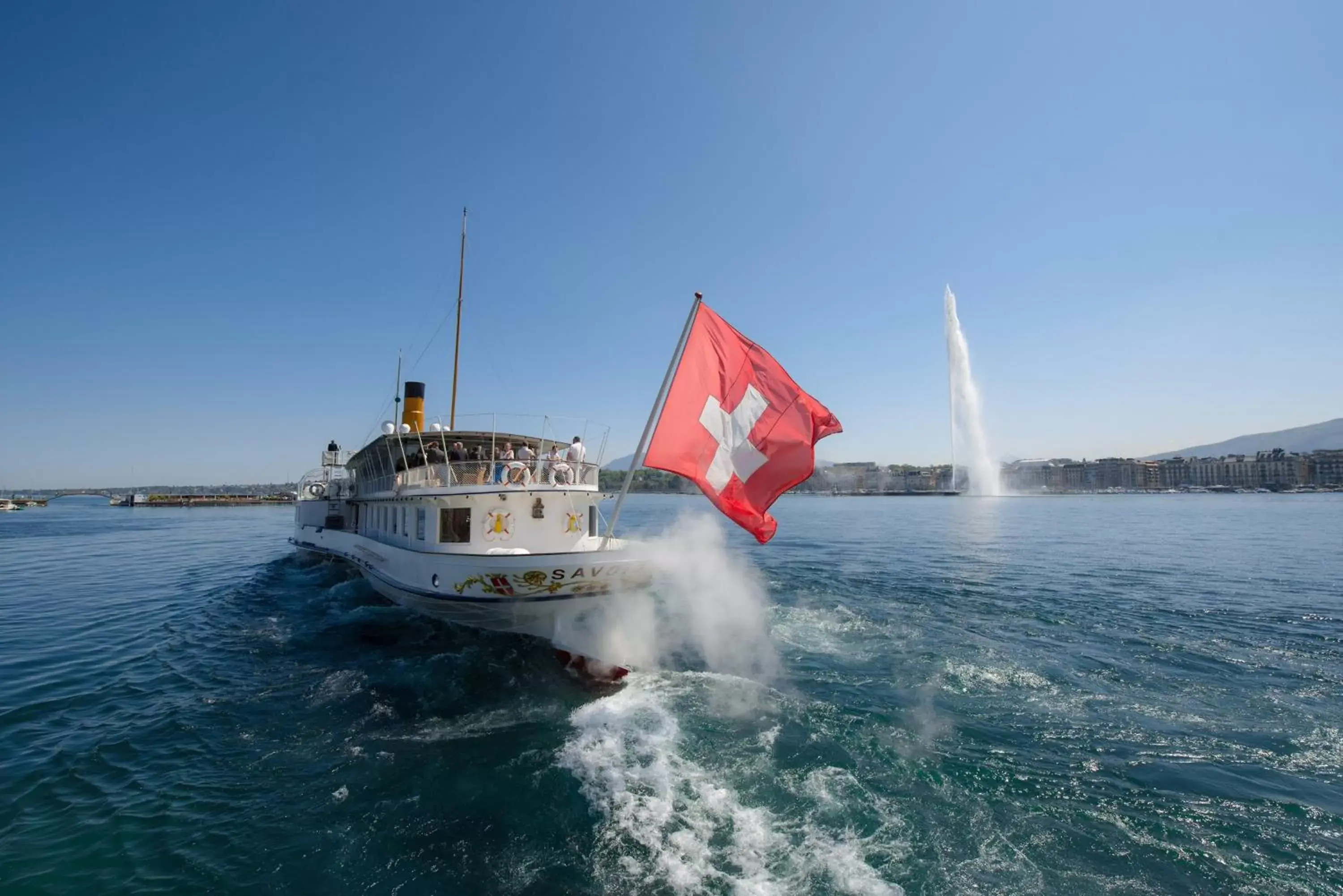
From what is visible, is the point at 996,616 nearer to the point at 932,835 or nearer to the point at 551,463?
the point at 932,835

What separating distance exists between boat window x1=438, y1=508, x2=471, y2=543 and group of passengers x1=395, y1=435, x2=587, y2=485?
0.89m

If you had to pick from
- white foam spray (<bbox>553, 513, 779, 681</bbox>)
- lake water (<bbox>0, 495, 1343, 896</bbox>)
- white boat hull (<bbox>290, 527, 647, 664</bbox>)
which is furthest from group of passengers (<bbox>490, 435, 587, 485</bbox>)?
lake water (<bbox>0, 495, 1343, 896</bbox>)

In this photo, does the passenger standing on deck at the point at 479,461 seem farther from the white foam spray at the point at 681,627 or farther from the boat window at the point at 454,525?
the white foam spray at the point at 681,627

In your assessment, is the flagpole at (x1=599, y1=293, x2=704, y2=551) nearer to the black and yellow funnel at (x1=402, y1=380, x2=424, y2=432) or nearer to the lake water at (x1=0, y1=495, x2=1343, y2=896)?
the lake water at (x1=0, y1=495, x2=1343, y2=896)

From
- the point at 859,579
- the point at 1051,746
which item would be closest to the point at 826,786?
the point at 1051,746

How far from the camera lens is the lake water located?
22.0ft

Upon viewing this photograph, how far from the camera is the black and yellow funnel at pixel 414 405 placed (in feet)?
84.7

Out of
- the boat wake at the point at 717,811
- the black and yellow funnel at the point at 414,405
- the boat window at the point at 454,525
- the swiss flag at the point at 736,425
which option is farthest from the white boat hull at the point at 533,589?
the black and yellow funnel at the point at 414,405

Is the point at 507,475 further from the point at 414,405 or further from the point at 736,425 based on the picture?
the point at 414,405

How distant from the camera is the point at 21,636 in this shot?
17.2 meters

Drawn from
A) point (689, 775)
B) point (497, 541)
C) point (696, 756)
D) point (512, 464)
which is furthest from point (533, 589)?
point (689, 775)

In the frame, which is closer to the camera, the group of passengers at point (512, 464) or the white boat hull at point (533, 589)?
the white boat hull at point (533, 589)

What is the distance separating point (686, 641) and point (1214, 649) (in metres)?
13.5

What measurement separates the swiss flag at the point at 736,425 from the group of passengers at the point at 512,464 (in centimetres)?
673
